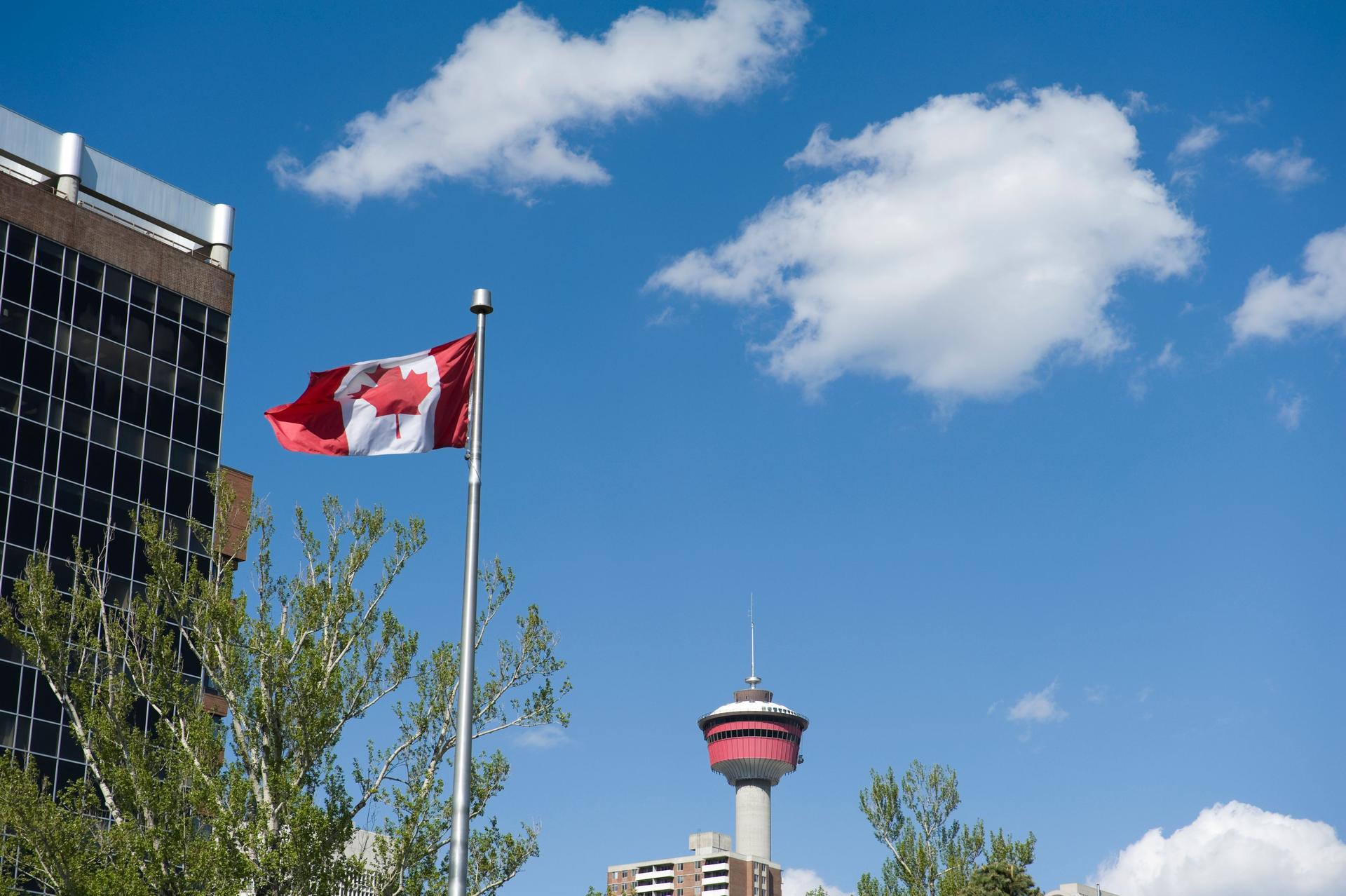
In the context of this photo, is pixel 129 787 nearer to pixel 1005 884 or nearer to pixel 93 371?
pixel 1005 884

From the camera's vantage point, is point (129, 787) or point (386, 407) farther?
point (129, 787)

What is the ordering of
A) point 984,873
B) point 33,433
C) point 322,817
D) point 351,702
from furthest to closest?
point 33,433, point 984,873, point 351,702, point 322,817

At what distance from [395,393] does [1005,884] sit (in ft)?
99.7

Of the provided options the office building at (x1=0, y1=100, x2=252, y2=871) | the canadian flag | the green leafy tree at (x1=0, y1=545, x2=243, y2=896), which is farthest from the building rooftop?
the canadian flag

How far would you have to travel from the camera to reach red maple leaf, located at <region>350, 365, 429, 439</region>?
90.4 ft

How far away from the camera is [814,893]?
60.6 m

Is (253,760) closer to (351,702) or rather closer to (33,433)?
(351,702)

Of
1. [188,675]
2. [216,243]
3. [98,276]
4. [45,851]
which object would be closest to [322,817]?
[45,851]

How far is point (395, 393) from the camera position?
27625 mm

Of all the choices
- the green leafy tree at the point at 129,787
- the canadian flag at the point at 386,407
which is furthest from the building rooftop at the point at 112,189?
the canadian flag at the point at 386,407

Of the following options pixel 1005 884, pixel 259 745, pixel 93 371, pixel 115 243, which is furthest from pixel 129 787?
pixel 115 243

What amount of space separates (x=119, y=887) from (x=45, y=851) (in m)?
2.74

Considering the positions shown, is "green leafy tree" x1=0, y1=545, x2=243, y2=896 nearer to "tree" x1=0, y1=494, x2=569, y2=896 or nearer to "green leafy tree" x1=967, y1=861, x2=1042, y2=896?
"tree" x1=0, y1=494, x2=569, y2=896

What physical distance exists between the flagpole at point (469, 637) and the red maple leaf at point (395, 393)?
105cm
